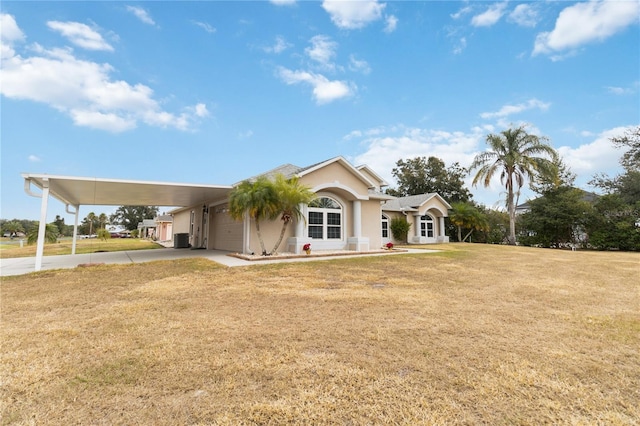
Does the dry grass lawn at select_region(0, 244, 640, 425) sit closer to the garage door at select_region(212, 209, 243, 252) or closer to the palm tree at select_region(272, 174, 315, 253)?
the palm tree at select_region(272, 174, 315, 253)

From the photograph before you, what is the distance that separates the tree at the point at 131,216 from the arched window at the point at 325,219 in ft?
224

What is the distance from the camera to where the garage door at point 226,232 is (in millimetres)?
15664

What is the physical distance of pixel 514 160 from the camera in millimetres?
24797

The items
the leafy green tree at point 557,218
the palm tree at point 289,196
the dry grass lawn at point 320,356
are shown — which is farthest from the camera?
the leafy green tree at point 557,218

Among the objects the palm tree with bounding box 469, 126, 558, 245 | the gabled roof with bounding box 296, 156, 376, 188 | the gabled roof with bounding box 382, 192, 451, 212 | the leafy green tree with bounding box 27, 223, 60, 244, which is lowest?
the leafy green tree with bounding box 27, 223, 60, 244

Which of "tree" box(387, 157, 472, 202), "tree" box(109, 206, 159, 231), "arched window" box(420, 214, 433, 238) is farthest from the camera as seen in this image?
"tree" box(109, 206, 159, 231)

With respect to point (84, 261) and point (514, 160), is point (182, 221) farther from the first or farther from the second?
point (514, 160)

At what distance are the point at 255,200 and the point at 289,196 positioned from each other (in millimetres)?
1502

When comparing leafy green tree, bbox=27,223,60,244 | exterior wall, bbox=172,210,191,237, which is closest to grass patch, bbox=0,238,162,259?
leafy green tree, bbox=27,223,60,244

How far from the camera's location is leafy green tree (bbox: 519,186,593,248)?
2238 centimetres

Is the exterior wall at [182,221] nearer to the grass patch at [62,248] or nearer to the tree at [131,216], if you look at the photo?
the grass patch at [62,248]

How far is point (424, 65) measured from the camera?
16.9 meters

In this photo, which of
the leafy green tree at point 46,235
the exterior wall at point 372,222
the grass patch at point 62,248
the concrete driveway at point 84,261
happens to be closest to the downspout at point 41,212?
the concrete driveway at point 84,261

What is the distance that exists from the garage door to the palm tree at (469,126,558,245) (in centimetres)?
2240
